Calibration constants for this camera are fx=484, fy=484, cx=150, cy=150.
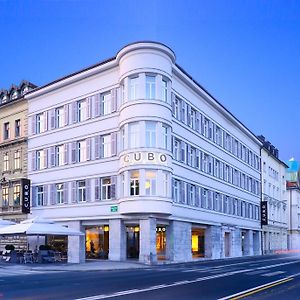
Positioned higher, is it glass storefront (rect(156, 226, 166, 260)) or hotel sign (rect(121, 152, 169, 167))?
hotel sign (rect(121, 152, 169, 167))

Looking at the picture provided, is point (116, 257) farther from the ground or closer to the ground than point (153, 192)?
closer to the ground

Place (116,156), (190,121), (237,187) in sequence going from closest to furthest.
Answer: (116,156), (190,121), (237,187)

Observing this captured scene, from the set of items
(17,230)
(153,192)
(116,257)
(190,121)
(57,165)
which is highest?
(190,121)

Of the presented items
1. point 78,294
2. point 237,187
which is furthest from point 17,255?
point 237,187

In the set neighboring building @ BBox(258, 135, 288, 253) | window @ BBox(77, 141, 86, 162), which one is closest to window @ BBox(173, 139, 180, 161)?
window @ BBox(77, 141, 86, 162)

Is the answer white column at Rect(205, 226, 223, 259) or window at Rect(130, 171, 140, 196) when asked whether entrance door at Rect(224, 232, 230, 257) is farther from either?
window at Rect(130, 171, 140, 196)

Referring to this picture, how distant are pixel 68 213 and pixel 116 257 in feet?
22.2

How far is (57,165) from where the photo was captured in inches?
1673

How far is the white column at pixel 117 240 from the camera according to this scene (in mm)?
35906

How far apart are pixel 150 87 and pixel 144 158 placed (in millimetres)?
5407

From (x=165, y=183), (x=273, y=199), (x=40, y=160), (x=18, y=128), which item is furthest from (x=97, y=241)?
(x=273, y=199)

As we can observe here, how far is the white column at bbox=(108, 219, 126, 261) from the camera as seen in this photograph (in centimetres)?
3591

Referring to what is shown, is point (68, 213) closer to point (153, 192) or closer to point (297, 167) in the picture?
point (153, 192)

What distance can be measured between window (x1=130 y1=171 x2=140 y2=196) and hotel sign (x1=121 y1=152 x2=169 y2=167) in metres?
0.77
